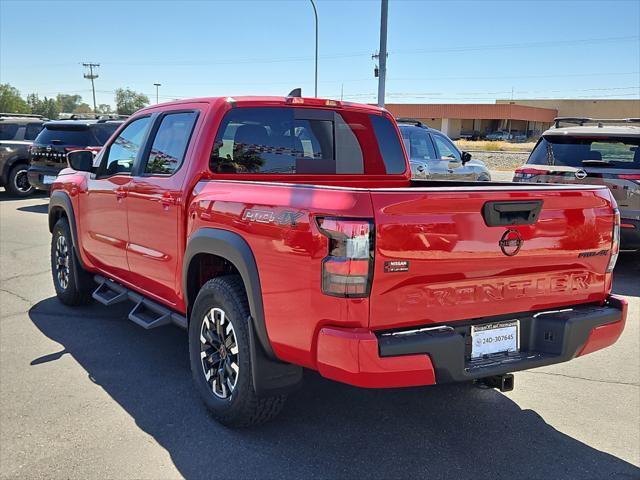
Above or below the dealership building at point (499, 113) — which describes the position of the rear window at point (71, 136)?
below

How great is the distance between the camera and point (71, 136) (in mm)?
12523

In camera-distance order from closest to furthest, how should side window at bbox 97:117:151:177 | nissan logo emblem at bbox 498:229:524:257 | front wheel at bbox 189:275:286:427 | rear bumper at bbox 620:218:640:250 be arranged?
nissan logo emblem at bbox 498:229:524:257 < front wheel at bbox 189:275:286:427 < side window at bbox 97:117:151:177 < rear bumper at bbox 620:218:640:250

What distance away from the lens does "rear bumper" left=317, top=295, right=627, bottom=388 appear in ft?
8.47

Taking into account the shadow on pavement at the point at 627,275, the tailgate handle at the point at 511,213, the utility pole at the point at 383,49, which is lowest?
the shadow on pavement at the point at 627,275

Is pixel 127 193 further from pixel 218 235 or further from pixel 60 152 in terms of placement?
pixel 60 152

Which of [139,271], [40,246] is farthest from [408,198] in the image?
[40,246]

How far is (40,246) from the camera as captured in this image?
29.6 feet

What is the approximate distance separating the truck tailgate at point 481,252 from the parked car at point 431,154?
6.67 metres

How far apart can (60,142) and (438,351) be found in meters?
11.9

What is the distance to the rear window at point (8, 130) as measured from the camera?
15781mm

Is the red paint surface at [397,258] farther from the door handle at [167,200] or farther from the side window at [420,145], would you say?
the side window at [420,145]

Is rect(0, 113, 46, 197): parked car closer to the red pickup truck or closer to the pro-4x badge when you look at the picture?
the red pickup truck

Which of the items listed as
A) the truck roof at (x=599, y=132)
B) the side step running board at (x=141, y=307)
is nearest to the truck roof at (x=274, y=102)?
the side step running board at (x=141, y=307)

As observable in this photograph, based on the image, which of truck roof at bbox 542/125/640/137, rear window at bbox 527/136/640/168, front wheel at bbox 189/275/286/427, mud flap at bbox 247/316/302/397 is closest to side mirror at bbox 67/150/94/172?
front wheel at bbox 189/275/286/427
